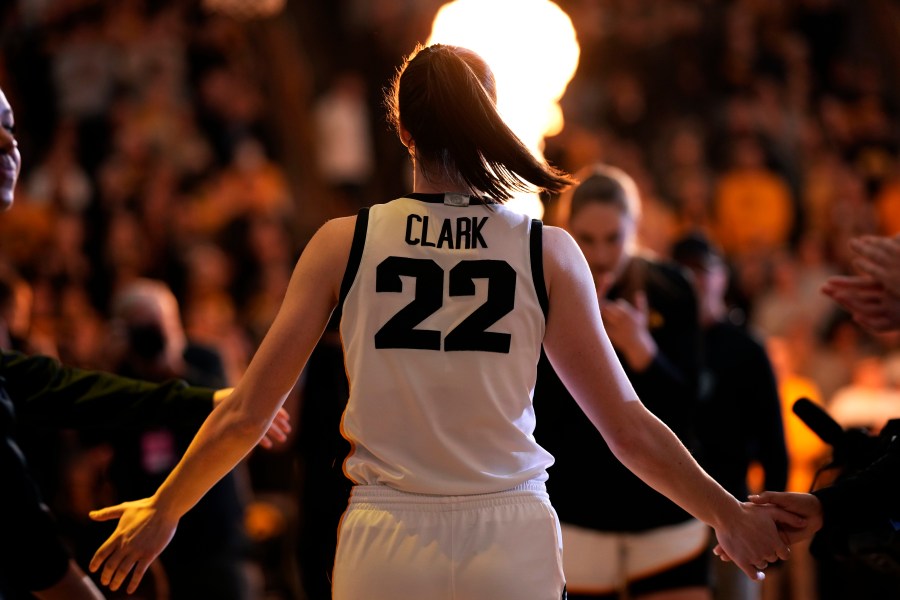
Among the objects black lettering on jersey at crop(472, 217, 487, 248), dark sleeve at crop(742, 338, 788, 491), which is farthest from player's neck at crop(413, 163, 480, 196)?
dark sleeve at crop(742, 338, 788, 491)

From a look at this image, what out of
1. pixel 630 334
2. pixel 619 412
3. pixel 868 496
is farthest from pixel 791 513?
pixel 630 334

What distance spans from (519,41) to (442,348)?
4.60 meters

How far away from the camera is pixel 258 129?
1373 centimetres

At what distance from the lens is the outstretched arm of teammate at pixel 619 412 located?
10.0ft

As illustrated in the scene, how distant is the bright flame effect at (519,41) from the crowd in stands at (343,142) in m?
2.12

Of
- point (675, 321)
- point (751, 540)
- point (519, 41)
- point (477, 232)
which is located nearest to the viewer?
point (477, 232)

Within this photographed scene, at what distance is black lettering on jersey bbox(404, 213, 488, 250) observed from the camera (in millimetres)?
3014

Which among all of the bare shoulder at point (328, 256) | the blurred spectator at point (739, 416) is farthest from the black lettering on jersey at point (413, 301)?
the blurred spectator at point (739, 416)

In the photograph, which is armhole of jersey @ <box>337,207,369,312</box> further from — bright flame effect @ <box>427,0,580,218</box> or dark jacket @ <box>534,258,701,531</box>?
bright flame effect @ <box>427,0,580,218</box>

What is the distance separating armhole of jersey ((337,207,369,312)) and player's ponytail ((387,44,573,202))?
0.23 m

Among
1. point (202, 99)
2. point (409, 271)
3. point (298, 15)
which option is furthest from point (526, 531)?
point (298, 15)

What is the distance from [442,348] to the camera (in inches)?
116

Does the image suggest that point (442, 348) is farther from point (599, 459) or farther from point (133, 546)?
point (599, 459)

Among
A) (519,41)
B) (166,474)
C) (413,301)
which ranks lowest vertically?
(166,474)
